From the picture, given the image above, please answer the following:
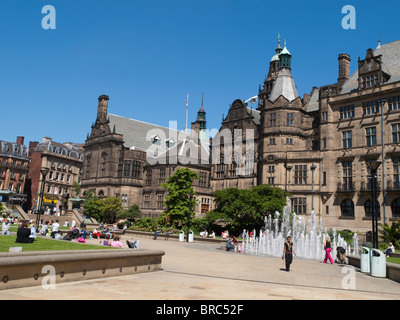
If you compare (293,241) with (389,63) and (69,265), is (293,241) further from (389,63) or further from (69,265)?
(69,265)

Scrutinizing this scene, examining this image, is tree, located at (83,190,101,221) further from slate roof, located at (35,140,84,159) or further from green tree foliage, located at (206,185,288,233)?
slate roof, located at (35,140,84,159)

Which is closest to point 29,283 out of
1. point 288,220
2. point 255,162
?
point 288,220

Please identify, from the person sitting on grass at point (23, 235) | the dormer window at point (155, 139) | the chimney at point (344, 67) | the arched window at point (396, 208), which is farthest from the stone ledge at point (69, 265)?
the dormer window at point (155, 139)

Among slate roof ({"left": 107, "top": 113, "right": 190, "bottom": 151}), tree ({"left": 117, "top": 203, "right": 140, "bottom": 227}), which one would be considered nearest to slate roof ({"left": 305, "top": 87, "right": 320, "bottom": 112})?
tree ({"left": 117, "top": 203, "right": 140, "bottom": 227})

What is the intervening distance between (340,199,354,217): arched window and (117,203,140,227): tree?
35.2 meters

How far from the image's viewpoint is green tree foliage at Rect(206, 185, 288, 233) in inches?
1806

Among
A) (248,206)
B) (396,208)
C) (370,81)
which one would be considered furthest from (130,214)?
(370,81)

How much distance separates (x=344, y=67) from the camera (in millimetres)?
55688

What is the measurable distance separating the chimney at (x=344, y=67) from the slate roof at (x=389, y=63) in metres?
3.49

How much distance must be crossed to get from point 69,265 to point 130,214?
2137 inches

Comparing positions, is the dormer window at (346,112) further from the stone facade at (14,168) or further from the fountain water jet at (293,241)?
the stone facade at (14,168)

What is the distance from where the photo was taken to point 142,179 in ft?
234

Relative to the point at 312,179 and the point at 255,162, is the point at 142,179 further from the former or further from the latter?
the point at 312,179
